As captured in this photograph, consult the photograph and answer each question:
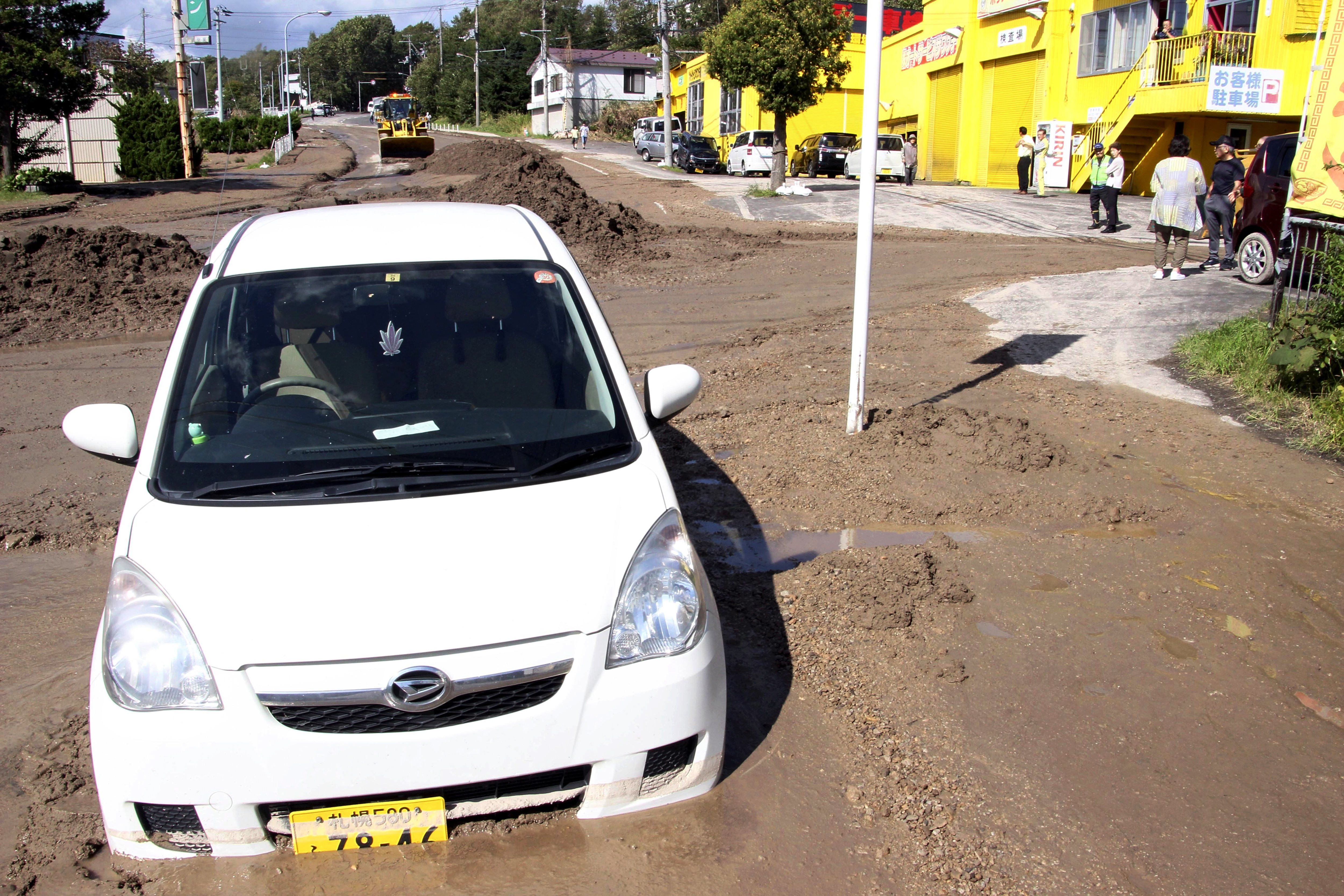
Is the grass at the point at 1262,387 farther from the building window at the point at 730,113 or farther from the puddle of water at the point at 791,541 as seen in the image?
the building window at the point at 730,113

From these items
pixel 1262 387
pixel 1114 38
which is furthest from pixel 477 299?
pixel 1114 38

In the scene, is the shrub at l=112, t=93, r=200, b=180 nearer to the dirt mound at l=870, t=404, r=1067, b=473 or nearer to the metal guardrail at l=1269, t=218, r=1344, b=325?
the dirt mound at l=870, t=404, r=1067, b=473

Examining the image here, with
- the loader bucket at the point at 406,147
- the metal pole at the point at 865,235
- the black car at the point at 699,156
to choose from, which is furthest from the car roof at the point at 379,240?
the loader bucket at the point at 406,147

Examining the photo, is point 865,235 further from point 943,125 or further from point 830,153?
point 943,125

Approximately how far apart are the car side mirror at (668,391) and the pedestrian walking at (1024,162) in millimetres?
25552

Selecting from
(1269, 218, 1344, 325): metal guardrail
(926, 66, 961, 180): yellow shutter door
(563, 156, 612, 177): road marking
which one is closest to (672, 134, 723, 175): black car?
(563, 156, 612, 177): road marking

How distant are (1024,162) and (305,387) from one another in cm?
2704

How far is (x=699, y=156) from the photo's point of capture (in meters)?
39.1

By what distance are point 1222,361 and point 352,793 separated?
8115mm

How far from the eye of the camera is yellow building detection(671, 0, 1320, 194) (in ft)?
75.5

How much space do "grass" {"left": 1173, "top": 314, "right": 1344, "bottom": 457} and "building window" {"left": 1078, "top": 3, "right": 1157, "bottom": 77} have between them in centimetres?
2054

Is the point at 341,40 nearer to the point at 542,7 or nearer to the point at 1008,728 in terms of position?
the point at 542,7

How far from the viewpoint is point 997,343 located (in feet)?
31.8

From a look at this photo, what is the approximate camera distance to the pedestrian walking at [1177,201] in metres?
11.7
